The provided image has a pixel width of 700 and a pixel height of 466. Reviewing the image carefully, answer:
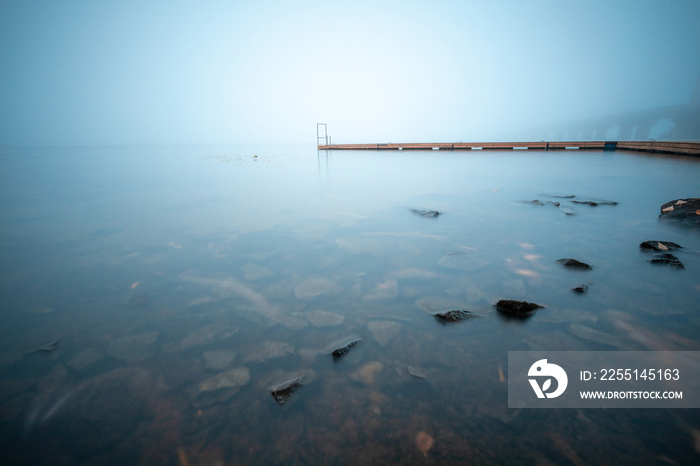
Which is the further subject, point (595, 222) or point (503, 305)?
point (595, 222)

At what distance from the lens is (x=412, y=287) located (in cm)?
309

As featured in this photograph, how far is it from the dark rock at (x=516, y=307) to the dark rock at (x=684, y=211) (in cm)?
515

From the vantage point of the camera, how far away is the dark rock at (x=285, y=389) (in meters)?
1.75

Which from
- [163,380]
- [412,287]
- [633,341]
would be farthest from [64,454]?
[633,341]

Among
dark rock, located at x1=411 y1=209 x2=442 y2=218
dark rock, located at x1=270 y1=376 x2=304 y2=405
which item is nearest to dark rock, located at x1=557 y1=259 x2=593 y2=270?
dark rock, located at x1=411 y1=209 x2=442 y2=218

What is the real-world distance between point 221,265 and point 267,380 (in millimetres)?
2207

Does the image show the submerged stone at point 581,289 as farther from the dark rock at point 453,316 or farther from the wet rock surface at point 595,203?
the wet rock surface at point 595,203

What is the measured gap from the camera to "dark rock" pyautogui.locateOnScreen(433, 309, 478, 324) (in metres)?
2.49

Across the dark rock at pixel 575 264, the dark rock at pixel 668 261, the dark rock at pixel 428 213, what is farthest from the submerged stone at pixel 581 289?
the dark rock at pixel 428 213

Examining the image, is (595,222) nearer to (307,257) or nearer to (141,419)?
(307,257)

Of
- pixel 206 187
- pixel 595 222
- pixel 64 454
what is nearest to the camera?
pixel 64 454

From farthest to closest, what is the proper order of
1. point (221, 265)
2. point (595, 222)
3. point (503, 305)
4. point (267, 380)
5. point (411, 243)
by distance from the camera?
point (595, 222) < point (411, 243) < point (221, 265) < point (503, 305) < point (267, 380)

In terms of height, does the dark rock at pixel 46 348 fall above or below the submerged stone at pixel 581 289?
below

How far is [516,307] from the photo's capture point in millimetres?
2582
